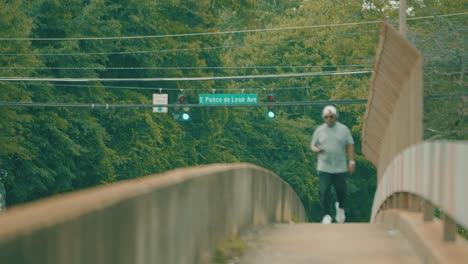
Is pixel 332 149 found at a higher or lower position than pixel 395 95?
lower

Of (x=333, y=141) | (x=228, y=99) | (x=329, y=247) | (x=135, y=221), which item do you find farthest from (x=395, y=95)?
(x=228, y=99)

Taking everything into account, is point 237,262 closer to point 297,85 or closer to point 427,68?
point 427,68

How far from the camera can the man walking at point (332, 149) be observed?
16094mm

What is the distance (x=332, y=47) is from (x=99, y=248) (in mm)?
57374

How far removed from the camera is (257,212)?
12969mm

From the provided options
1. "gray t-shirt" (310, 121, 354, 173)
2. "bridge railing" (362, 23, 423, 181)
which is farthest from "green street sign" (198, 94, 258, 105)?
"gray t-shirt" (310, 121, 354, 173)

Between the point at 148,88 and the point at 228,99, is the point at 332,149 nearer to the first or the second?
the point at 228,99

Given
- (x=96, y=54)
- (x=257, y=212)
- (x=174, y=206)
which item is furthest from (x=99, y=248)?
(x=96, y=54)

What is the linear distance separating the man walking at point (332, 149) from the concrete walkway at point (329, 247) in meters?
2.90

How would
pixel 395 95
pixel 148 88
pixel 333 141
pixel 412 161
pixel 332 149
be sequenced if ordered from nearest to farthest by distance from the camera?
pixel 412 161 → pixel 395 95 → pixel 333 141 → pixel 332 149 → pixel 148 88

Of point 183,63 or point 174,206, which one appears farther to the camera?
point 183,63

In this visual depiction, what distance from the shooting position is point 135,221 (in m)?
6.14

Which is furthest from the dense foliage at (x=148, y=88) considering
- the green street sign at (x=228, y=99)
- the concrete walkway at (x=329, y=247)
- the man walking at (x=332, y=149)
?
the concrete walkway at (x=329, y=247)

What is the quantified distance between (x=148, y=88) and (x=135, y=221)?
188 ft
